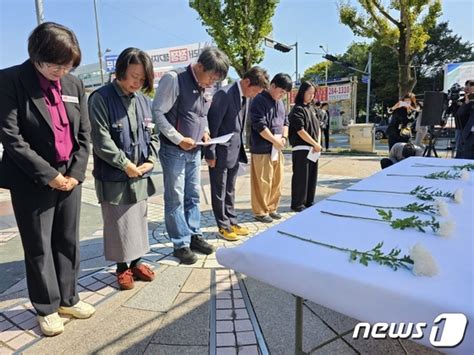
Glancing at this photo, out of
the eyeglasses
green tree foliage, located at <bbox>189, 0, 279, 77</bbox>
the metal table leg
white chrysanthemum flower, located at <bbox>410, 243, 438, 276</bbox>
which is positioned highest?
green tree foliage, located at <bbox>189, 0, 279, 77</bbox>

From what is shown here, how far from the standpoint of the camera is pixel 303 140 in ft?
13.5

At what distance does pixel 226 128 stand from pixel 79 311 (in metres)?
1.97

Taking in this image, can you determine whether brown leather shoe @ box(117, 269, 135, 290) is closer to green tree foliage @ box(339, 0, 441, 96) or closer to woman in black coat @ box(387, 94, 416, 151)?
woman in black coat @ box(387, 94, 416, 151)

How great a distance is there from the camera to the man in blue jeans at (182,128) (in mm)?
2605

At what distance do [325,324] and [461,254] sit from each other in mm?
1041

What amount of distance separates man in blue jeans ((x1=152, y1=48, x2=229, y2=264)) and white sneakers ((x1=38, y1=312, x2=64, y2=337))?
1.06 m

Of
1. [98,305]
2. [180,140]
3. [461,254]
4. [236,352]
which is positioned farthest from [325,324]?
[180,140]

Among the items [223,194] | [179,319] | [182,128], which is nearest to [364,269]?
[179,319]

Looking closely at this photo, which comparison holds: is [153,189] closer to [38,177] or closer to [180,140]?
[180,140]

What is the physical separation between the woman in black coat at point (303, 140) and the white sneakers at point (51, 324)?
3.01m

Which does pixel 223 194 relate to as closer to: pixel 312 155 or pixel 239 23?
pixel 312 155

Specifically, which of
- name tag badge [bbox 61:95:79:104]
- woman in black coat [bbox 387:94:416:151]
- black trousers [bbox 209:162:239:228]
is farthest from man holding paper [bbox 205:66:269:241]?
woman in black coat [bbox 387:94:416:151]

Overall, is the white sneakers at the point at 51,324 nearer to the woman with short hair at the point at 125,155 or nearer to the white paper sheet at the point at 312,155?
the woman with short hair at the point at 125,155

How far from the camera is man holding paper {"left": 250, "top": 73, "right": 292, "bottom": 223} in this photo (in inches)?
146
